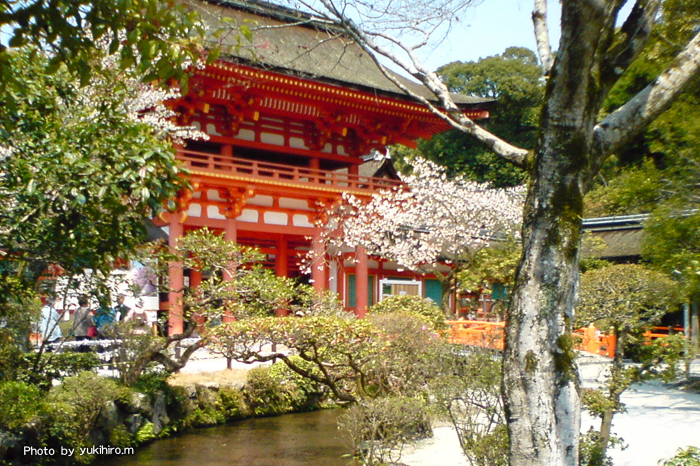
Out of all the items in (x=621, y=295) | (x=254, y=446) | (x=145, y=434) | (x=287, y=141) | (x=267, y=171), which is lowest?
(x=254, y=446)

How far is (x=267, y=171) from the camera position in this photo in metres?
16.2

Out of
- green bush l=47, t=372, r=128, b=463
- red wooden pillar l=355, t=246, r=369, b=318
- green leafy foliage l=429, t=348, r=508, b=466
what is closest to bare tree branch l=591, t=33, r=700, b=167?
green leafy foliage l=429, t=348, r=508, b=466

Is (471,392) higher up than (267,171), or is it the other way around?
(267,171)

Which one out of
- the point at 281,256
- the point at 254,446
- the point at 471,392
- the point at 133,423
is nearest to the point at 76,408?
the point at 133,423

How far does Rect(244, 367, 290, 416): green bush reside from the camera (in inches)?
436

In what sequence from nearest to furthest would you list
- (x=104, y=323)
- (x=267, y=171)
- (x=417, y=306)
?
(x=104, y=323) → (x=417, y=306) → (x=267, y=171)

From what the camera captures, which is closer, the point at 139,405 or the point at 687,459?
the point at 687,459

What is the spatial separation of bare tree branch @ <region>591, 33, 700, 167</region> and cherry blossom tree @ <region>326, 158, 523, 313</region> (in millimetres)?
14523

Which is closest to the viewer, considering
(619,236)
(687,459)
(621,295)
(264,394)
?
(687,459)

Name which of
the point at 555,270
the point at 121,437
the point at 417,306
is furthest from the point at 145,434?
the point at 555,270

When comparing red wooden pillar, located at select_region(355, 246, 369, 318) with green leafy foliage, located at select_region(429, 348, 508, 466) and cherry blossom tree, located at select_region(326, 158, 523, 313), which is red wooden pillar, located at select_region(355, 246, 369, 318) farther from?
green leafy foliage, located at select_region(429, 348, 508, 466)

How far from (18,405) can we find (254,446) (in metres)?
3.14

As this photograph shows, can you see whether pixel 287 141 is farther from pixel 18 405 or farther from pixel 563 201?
pixel 563 201

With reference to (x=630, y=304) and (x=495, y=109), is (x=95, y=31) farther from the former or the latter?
(x=495, y=109)
